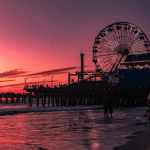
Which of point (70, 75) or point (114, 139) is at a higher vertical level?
point (70, 75)

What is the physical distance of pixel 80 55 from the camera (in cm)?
11269

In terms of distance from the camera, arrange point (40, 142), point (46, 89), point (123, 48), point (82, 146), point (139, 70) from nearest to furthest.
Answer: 1. point (82, 146)
2. point (40, 142)
3. point (123, 48)
4. point (139, 70)
5. point (46, 89)

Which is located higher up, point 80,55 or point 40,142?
point 80,55

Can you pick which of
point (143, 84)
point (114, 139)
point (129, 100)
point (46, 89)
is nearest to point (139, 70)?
point (143, 84)

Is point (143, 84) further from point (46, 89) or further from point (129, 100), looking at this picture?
→ point (46, 89)

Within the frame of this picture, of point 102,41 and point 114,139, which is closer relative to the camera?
point 114,139

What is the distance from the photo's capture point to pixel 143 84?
82.1m

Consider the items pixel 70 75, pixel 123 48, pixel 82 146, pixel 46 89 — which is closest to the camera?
pixel 82 146

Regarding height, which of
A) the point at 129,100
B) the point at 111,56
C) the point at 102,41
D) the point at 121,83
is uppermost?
the point at 102,41

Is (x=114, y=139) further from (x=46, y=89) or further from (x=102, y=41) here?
(x=46, y=89)

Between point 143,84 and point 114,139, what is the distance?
238ft

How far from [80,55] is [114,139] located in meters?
101

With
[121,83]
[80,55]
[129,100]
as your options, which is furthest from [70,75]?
[129,100]

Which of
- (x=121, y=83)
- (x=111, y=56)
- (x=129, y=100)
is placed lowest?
(x=129, y=100)
